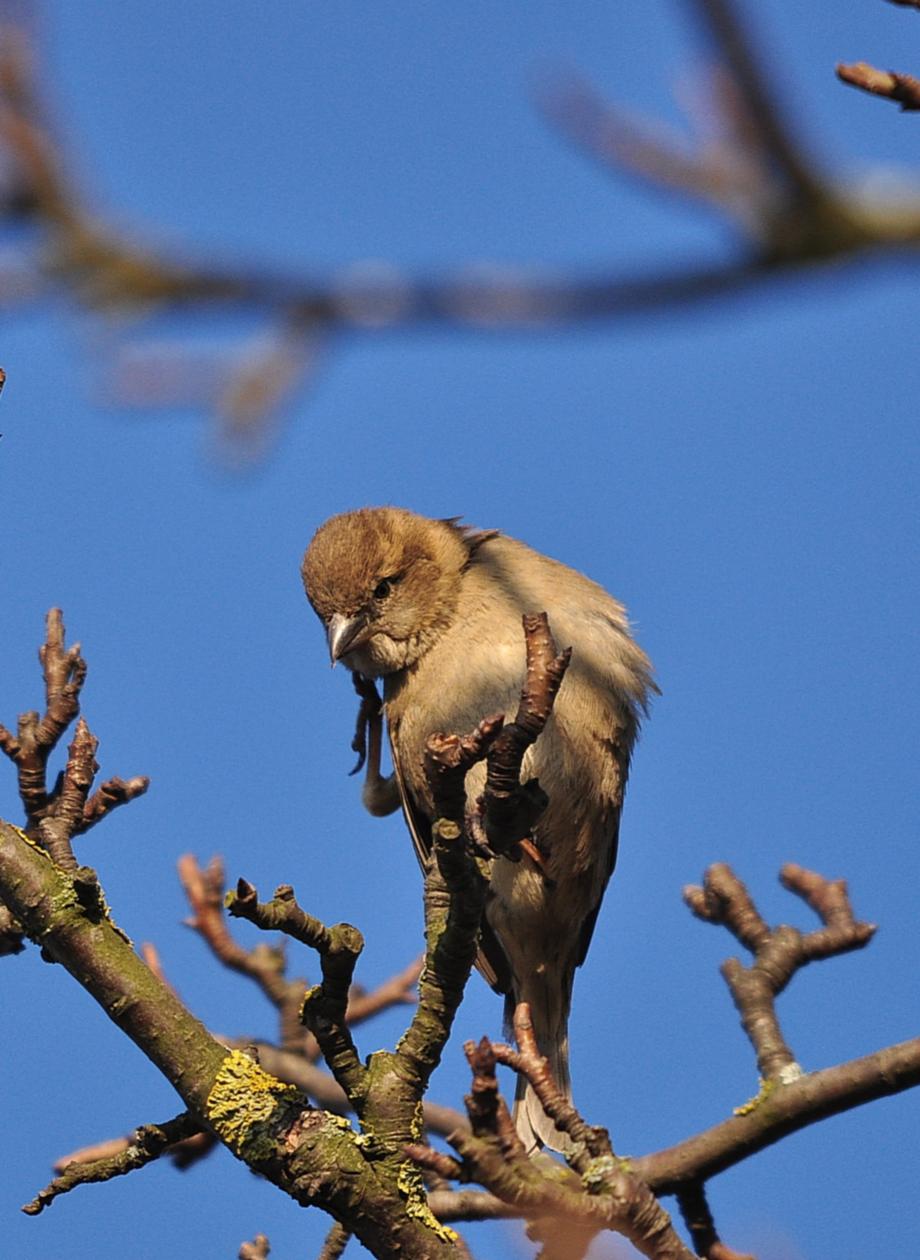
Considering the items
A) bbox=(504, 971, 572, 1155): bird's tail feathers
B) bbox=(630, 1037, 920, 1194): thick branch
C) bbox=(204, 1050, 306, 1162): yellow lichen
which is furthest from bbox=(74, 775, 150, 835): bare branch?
bbox=(504, 971, 572, 1155): bird's tail feathers

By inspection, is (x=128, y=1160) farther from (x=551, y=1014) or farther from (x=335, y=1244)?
(x=551, y=1014)

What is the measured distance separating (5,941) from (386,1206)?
1283 millimetres

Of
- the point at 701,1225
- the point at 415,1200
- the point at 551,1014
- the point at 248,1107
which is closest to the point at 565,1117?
the point at 415,1200

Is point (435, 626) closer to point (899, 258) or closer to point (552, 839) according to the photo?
point (552, 839)

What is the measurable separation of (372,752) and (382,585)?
2.35 ft

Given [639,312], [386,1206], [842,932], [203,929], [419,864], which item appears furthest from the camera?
[419,864]

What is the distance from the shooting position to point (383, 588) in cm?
675

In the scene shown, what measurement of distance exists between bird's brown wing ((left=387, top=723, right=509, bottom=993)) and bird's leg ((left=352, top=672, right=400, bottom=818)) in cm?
13

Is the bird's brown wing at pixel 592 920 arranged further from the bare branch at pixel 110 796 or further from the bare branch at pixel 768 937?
the bare branch at pixel 110 796

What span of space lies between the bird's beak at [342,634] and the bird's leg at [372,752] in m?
0.23

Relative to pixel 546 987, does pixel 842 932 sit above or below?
below

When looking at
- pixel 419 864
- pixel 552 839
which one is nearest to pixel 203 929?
pixel 419 864

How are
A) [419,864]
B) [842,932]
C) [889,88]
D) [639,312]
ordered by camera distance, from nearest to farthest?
1. [639,312]
2. [889,88]
3. [842,932]
4. [419,864]

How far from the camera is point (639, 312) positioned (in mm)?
1074
